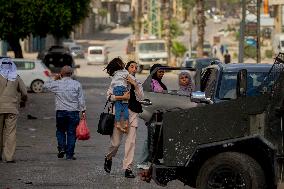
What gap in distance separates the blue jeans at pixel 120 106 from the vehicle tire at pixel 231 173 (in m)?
4.29

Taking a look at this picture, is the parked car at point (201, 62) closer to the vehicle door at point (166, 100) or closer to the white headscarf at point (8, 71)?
the vehicle door at point (166, 100)

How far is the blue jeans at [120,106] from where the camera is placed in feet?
55.4

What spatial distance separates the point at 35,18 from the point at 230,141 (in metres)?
47.6

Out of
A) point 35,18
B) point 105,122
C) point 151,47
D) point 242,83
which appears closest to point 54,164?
point 105,122

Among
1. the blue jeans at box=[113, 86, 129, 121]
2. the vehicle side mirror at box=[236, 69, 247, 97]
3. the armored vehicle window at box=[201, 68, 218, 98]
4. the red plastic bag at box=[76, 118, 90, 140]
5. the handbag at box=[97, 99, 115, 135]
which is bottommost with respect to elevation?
the red plastic bag at box=[76, 118, 90, 140]

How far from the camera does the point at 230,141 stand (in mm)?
12492

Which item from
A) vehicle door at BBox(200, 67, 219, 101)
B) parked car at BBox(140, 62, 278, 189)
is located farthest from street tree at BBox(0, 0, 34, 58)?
parked car at BBox(140, 62, 278, 189)

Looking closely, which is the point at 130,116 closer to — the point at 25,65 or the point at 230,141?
the point at 230,141

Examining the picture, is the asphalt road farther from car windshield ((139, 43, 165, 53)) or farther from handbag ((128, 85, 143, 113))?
car windshield ((139, 43, 165, 53))

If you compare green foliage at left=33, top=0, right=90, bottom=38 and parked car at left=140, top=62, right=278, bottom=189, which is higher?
green foliage at left=33, top=0, right=90, bottom=38

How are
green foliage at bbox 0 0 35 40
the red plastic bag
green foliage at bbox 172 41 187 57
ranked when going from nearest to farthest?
the red plastic bag, green foliage at bbox 0 0 35 40, green foliage at bbox 172 41 187 57

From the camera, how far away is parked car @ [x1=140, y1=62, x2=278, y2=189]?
12.3 m

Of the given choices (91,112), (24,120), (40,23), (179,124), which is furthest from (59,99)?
(40,23)

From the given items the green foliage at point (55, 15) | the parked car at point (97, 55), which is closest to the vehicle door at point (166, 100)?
the green foliage at point (55, 15)
